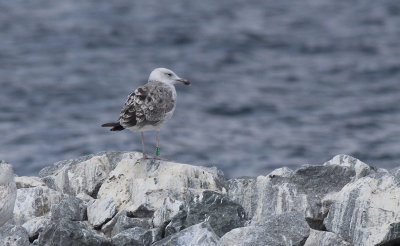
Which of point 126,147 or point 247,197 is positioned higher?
point 247,197

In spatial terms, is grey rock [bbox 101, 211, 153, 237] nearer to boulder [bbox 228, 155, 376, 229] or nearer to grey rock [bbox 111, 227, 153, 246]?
grey rock [bbox 111, 227, 153, 246]

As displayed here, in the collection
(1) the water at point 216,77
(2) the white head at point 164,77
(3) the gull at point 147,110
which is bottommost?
(1) the water at point 216,77

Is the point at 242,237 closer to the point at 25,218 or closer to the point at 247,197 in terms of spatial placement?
the point at 247,197

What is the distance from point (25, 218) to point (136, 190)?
1.28 metres

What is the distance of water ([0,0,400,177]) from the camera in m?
22.7

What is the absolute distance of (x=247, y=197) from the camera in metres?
10.6

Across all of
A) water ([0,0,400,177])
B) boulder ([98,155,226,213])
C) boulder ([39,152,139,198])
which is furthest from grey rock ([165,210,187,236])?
water ([0,0,400,177])

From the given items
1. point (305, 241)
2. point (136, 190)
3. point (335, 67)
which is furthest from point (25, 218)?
point (335, 67)

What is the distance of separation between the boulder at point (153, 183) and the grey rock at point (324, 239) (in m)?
1.49

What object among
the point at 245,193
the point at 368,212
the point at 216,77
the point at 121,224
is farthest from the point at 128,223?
the point at 216,77

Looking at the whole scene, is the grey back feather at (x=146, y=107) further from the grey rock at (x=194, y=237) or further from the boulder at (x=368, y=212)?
the boulder at (x=368, y=212)

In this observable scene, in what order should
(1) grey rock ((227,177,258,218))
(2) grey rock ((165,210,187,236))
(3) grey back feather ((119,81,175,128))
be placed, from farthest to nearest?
(3) grey back feather ((119,81,175,128)) → (1) grey rock ((227,177,258,218)) → (2) grey rock ((165,210,187,236))

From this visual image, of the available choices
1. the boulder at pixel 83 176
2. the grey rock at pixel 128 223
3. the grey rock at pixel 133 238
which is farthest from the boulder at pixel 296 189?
the boulder at pixel 83 176

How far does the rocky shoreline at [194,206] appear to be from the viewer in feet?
30.6
